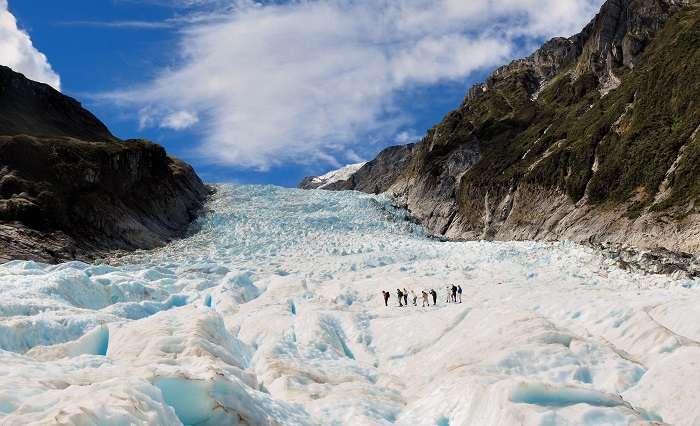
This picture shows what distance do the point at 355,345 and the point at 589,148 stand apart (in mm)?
47607

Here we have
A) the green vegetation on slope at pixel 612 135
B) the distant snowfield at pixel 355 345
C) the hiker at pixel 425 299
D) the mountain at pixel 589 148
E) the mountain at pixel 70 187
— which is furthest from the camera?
the green vegetation on slope at pixel 612 135

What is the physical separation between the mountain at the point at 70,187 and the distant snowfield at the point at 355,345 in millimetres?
11584

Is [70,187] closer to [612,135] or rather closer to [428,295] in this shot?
[428,295]

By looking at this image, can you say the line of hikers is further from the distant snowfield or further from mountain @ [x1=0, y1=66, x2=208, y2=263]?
mountain @ [x1=0, y1=66, x2=208, y2=263]

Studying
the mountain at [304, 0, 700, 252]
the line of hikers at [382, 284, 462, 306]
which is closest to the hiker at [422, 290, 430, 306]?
the line of hikers at [382, 284, 462, 306]

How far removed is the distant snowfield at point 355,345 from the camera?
10492 millimetres

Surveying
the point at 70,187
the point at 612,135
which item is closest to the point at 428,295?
the point at 70,187

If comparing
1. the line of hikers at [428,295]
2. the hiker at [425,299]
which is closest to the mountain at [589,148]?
the line of hikers at [428,295]

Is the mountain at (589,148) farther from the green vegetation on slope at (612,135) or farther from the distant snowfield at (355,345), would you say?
the distant snowfield at (355,345)

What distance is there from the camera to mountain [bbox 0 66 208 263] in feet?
145

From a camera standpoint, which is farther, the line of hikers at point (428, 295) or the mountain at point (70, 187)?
the mountain at point (70, 187)

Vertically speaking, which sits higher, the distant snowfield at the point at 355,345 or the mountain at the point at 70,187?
the mountain at the point at 70,187

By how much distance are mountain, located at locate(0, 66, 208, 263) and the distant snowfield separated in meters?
11.6

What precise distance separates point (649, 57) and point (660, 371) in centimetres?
6402
